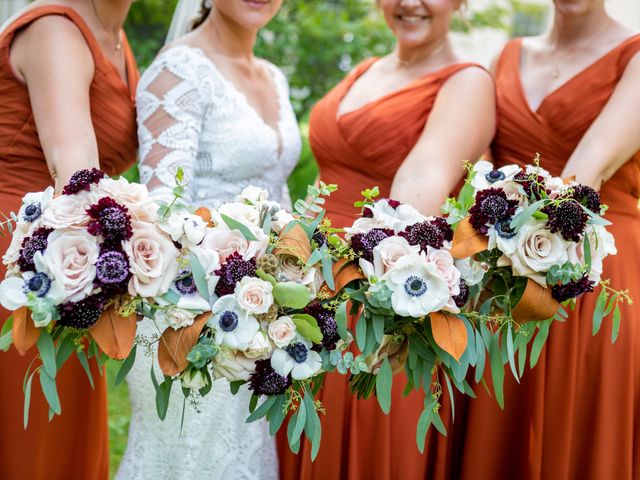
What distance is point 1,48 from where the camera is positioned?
9.70 feet

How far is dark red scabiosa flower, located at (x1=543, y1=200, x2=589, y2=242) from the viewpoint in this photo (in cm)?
223

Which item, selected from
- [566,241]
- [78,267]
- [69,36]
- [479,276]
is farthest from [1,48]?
[566,241]

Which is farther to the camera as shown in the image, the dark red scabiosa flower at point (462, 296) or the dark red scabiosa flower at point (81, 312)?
the dark red scabiosa flower at point (462, 296)

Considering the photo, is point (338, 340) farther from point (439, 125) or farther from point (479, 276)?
point (439, 125)

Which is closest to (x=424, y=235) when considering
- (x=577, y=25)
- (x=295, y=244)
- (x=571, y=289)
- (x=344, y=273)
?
(x=344, y=273)

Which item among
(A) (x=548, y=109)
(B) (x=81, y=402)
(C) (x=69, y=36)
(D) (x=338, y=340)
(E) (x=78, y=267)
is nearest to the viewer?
(E) (x=78, y=267)

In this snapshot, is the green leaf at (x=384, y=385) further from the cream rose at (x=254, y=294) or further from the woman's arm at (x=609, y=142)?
the woman's arm at (x=609, y=142)

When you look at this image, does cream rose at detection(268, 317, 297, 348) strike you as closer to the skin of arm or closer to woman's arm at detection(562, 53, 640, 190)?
the skin of arm

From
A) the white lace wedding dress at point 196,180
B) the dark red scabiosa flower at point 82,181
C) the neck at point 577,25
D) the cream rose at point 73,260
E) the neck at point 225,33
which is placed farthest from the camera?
the neck at point 577,25

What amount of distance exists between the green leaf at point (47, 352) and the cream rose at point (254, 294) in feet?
1.55

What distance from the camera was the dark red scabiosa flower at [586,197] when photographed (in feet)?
7.68

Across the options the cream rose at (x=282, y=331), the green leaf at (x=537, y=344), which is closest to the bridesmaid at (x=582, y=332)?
the green leaf at (x=537, y=344)

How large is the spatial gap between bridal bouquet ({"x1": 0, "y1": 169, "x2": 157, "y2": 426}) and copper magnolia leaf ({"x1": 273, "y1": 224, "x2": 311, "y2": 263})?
13.4 inches

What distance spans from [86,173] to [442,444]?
1871mm
